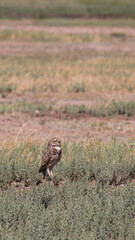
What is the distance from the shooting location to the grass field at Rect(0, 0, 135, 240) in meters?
7.09

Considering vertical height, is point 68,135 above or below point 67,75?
above

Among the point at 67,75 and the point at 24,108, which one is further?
the point at 67,75

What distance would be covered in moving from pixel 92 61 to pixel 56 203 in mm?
21427

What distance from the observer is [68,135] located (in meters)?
A: 13.3

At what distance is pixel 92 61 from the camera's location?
1134 inches

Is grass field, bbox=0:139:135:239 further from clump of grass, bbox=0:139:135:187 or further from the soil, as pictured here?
the soil

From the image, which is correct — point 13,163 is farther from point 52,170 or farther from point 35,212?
point 35,212

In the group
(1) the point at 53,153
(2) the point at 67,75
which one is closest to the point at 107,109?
(2) the point at 67,75

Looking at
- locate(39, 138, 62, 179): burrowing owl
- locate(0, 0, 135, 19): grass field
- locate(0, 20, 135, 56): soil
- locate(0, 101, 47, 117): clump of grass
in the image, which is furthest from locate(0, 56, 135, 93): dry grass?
locate(0, 0, 135, 19): grass field

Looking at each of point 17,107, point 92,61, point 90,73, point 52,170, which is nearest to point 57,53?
point 92,61

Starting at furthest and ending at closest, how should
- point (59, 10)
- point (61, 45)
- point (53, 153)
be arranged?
1. point (59, 10)
2. point (61, 45)
3. point (53, 153)

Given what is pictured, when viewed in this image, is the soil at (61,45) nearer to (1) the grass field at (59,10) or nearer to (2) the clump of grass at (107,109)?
(1) the grass field at (59,10)

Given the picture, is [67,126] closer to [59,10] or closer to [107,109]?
[107,109]

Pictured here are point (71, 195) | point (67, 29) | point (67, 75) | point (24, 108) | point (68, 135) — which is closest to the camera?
point (71, 195)
